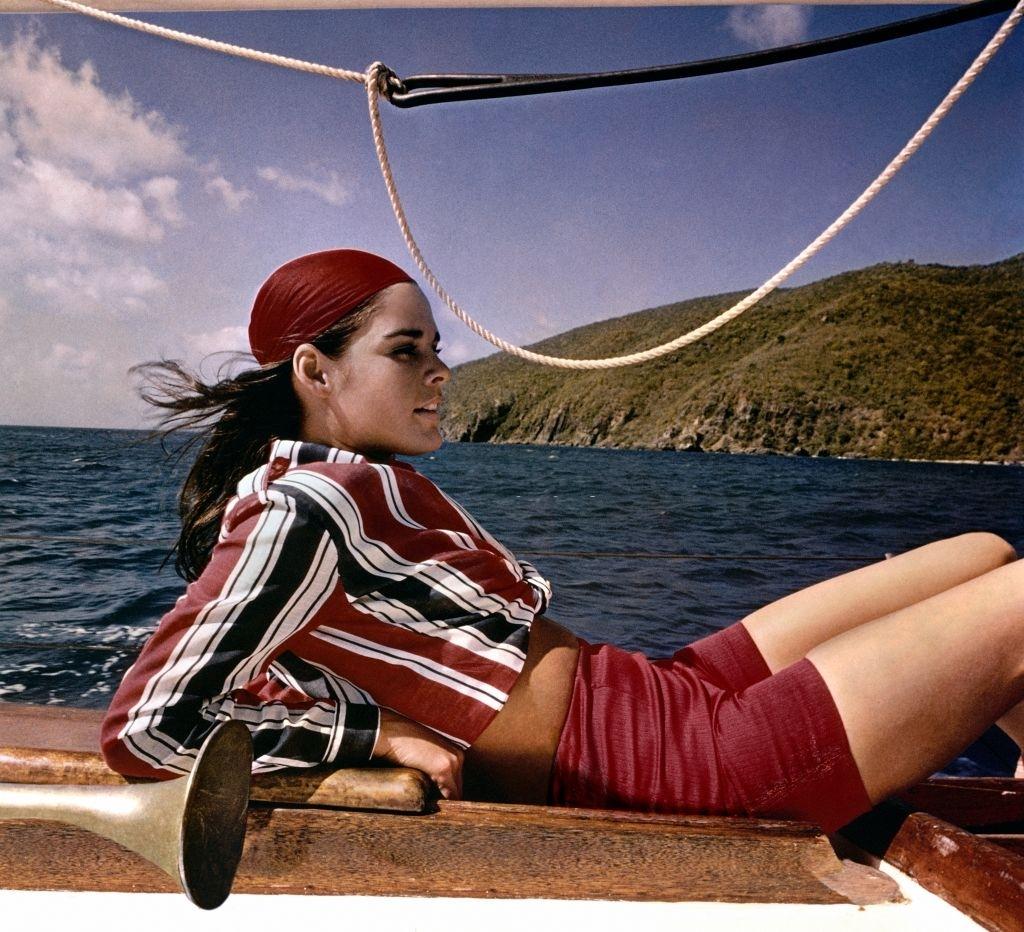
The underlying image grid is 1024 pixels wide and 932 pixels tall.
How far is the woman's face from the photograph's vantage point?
132 centimetres

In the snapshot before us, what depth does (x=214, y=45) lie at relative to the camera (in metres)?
1.91

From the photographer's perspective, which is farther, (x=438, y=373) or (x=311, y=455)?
(x=438, y=373)

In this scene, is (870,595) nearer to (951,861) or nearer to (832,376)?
(951,861)

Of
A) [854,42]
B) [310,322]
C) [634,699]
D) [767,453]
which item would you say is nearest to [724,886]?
[634,699]

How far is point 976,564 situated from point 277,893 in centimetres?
130

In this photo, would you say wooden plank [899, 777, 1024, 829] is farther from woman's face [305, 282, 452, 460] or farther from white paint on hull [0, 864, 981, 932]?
woman's face [305, 282, 452, 460]

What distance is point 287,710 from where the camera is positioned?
3.65 feet

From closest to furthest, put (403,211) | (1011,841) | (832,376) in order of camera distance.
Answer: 1. (1011,841)
2. (403,211)
3. (832,376)

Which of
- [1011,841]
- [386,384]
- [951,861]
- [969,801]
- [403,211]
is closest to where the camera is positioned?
[951,861]

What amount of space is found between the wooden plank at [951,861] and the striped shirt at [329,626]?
1.94 feet

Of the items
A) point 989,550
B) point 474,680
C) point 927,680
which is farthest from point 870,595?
point 474,680

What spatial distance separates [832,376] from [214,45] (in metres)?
77.4

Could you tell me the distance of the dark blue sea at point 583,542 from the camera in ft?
17.7

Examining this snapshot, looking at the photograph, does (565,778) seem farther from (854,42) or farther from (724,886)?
(854,42)
